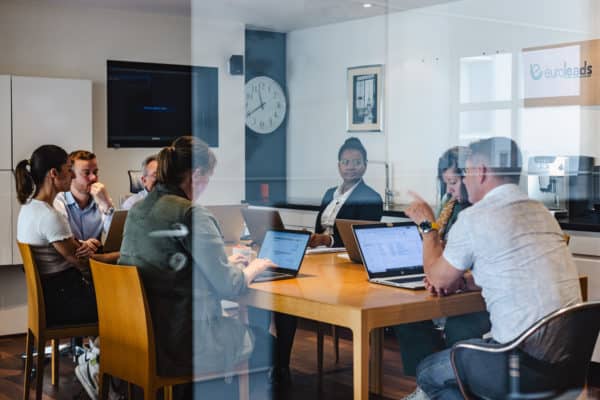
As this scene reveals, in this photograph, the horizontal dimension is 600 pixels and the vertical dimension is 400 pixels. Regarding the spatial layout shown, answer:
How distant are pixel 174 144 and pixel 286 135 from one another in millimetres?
496

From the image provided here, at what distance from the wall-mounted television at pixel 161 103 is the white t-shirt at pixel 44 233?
526mm

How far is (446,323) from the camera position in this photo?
2.99m

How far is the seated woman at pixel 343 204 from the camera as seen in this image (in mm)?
3459

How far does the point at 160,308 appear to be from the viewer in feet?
9.48

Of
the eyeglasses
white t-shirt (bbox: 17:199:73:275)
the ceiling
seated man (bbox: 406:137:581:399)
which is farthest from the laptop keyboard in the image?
white t-shirt (bbox: 17:199:73:275)

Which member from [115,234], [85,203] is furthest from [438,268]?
[85,203]

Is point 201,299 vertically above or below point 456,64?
below

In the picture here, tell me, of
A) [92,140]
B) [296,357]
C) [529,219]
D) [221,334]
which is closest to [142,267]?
[221,334]

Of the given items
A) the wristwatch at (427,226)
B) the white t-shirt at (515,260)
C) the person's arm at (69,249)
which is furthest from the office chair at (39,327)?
the white t-shirt at (515,260)

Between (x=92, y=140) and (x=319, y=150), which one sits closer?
(x=319, y=150)

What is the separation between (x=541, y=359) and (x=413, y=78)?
135cm

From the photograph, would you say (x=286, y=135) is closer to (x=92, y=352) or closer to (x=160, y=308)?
(x=160, y=308)

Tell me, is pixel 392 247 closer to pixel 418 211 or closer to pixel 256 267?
pixel 418 211

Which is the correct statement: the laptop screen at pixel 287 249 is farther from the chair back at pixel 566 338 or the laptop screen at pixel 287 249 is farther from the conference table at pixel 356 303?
the chair back at pixel 566 338
